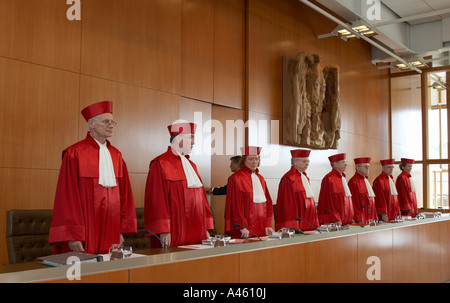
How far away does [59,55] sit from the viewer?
472 centimetres

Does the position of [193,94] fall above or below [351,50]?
below

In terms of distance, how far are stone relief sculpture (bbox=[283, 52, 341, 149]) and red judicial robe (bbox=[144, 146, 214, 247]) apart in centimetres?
433

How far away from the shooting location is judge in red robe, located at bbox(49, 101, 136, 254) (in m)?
3.09

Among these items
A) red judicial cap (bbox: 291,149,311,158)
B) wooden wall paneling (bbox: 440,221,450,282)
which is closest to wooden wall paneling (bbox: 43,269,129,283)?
red judicial cap (bbox: 291,149,311,158)

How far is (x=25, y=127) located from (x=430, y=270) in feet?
14.6

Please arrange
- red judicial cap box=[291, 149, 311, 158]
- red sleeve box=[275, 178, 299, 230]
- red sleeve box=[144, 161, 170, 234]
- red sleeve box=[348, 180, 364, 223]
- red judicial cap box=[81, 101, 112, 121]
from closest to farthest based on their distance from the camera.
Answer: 1. red judicial cap box=[81, 101, 112, 121]
2. red sleeve box=[144, 161, 170, 234]
3. red sleeve box=[275, 178, 299, 230]
4. red judicial cap box=[291, 149, 311, 158]
5. red sleeve box=[348, 180, 364, 223]

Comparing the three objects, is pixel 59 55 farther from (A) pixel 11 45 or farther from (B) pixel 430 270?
(B) pixel 430 270

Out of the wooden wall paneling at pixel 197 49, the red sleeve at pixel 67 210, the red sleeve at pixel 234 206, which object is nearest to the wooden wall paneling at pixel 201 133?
the wooden wall paneling at pixel 197 49

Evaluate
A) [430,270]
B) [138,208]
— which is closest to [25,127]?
[138,208]

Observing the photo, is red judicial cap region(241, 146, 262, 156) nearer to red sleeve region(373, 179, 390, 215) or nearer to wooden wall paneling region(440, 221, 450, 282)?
wooden wall paneling region(440, 221, 450, 282)

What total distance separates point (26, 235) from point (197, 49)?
356 centimetres

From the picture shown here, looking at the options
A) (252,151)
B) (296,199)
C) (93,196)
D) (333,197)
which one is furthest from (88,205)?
(333,197)

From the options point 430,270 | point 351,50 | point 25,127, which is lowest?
point 430,270

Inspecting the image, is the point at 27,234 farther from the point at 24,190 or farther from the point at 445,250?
the point at 445,250
